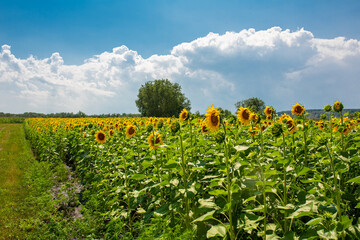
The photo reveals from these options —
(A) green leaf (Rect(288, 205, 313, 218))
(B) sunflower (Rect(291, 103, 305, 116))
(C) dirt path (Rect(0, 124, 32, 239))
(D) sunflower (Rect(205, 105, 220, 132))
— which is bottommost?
(C) dirt path (Rect(0, 124, 32, 239))

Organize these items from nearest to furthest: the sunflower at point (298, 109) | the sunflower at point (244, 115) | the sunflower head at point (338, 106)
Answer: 1. the sunflower at point (244, 115)
2. the sunflower head at point (338, 106)
3. the sunflower at point (298, 109)

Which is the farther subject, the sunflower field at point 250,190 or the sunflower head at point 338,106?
the sunflower head at point 338,106

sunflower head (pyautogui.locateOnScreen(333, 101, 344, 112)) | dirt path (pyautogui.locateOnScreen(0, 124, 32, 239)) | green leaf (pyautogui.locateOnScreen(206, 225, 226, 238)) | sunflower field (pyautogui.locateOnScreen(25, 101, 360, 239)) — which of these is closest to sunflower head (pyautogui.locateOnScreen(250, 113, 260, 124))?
sunflower field (pyautogui.locateOnScreen(25, 101, 360, 239))

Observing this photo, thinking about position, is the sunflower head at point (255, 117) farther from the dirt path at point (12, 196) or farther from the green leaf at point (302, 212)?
the dirt path at point (12, 196)

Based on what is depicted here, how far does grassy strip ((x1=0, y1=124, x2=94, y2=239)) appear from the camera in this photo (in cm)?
411

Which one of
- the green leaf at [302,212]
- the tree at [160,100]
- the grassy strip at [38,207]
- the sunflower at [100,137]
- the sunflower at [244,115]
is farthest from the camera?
the tree at [160,100]

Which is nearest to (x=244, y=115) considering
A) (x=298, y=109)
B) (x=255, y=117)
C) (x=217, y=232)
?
(x=255, y=117)

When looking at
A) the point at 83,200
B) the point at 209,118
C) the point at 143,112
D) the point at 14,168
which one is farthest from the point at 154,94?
the point at 209,118

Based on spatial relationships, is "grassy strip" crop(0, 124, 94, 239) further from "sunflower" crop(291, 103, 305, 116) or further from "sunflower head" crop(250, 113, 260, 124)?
"sunflower" crop(291, 103, 305, 116)

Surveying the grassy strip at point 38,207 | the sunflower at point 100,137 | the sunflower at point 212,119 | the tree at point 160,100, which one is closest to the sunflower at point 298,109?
the sunflower at point 212,119

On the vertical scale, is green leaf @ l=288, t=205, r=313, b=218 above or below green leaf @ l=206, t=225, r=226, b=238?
above

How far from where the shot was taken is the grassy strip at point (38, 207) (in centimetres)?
411

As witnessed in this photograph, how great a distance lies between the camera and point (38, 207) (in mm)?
5434

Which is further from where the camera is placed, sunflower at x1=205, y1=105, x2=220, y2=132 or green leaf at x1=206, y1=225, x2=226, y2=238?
sunflower at x1=205, y1=105, x2=220, y2=132
